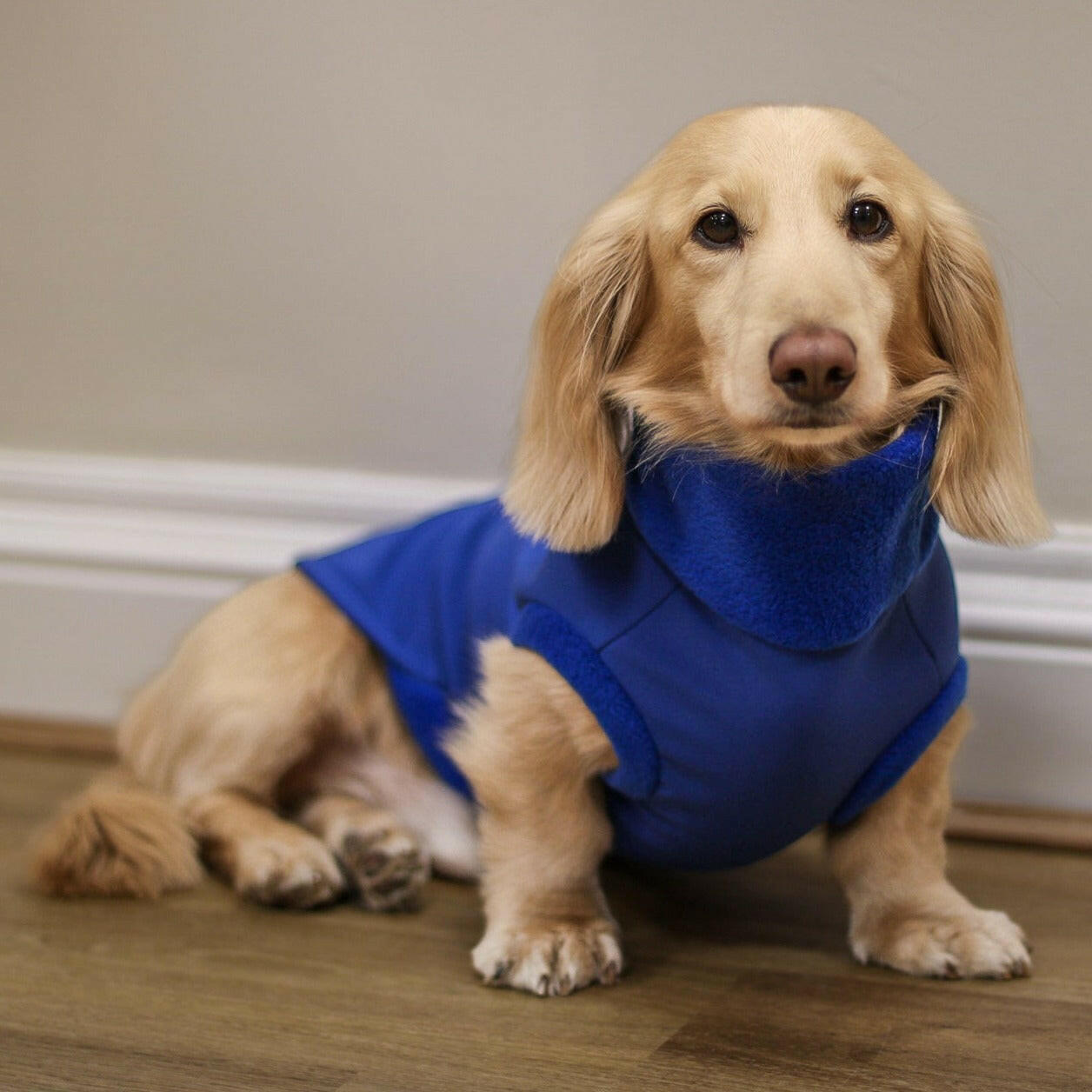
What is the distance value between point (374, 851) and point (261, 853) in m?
0.13

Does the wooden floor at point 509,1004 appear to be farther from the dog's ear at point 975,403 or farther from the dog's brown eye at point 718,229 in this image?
the dog's brown eye at point 718,229

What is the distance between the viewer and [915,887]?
4.50 ft

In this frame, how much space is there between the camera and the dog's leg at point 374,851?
153 cm

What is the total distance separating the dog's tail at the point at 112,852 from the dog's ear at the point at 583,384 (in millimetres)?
604

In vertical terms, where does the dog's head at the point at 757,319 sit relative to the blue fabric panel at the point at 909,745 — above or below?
above

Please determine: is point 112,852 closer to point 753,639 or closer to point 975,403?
point 753,639

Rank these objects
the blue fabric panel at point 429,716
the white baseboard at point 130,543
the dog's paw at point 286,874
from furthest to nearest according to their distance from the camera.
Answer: the white baseboard at point 130,543
the blue fabric panel at point 429,716
the dog's paw at point 286,874

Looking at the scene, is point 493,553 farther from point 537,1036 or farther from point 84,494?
point 84,494

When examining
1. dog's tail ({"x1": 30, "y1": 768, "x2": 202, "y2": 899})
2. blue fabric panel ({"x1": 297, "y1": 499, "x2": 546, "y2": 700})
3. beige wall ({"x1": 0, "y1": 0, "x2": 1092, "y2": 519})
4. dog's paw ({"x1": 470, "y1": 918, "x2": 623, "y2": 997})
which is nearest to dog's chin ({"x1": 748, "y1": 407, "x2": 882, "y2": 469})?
blue fabric panel ({"x1": 297, "y1": 499, "x2": 546, "y2": 700})

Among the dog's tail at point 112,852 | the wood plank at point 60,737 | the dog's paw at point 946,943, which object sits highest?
the dog's paw at point 946,943

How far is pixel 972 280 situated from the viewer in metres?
1.27

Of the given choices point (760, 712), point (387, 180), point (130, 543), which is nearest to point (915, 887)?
point (760, 712)

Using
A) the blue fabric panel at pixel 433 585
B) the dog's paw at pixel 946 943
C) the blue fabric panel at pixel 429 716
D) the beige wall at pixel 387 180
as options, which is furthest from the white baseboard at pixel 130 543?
the dog's paw at pixel 946 943

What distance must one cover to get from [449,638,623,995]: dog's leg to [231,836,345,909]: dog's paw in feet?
0.69
